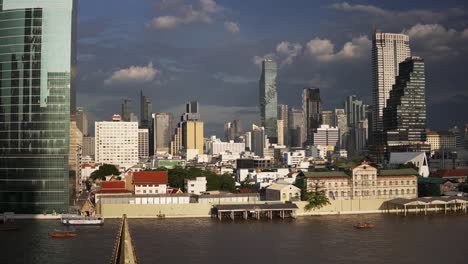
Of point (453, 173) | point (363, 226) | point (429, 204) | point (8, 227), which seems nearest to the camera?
point (363, 226)

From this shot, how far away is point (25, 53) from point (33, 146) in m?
11.7

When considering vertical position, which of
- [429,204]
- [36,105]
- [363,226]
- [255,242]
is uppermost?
[36,105]

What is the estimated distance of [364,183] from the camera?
8550 cm

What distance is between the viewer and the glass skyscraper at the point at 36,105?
3027 inches

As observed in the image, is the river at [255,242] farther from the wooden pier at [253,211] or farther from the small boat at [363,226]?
the wooden pier at [253,211]

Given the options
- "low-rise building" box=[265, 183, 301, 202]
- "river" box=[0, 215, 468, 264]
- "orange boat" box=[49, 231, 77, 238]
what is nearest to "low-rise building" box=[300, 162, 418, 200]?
"low-rise building" box=[265, 183, 301, 202]

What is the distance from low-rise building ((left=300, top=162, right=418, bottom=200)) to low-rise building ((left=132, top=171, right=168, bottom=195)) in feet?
69.4

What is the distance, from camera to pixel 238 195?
85.1 m

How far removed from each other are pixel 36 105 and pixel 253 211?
30.4 metres

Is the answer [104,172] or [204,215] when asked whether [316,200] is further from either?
[104,172]

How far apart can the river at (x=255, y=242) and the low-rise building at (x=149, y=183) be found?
57.8ft

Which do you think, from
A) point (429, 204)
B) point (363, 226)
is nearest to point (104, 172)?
point (429, 204)

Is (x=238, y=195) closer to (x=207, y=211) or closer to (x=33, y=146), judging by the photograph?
(x=207, y=211)

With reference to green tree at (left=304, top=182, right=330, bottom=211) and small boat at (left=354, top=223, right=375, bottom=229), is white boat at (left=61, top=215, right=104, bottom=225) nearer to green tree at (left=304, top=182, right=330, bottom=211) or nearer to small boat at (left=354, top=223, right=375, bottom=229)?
green tree at (left=304, top=182, right=330, bottom=211)
